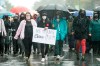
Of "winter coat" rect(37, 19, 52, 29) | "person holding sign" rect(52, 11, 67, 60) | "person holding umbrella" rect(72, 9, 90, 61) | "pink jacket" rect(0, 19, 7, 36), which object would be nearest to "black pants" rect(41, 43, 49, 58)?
"person holding sign" rect(52, 11, 67, 60)

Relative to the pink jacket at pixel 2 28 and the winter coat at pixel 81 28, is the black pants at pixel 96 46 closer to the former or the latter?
the winter coat at pixel 81 28

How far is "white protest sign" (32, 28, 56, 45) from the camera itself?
622 inches

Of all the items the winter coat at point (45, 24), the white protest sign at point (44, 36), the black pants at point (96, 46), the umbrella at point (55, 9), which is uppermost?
the umbrella at point (55, 9)

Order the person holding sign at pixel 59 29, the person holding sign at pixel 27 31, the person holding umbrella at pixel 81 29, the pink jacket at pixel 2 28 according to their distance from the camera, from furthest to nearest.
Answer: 1. the pink jacket at pixel 2 28
2. the person holding sign at pixel 59 29
3. the person holding umbrella at pixel 81 29
4. the person holding sign at pixel 27 31

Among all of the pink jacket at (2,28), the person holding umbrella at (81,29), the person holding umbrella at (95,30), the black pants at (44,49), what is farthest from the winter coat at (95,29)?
the pink jacket at (2,28)

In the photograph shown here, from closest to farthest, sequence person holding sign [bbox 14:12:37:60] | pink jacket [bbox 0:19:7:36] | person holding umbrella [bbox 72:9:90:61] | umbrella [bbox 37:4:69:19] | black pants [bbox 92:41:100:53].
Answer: person holding sign [bbox 14:12:37:60]
person holding umbrella [bbox 72:9:90:61]
umbrella [bbox 37:4:69:19]
pink jacket [bbox 0:19:7:36]
black pants [bbox 92:41:100:53]

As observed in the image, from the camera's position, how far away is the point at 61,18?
16078mm

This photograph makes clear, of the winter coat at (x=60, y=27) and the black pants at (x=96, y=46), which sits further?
the black pants at (x=96, y=46)

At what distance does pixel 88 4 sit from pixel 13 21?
70.4m

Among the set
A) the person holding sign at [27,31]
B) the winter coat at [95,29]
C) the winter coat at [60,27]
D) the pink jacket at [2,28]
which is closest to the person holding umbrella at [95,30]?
the winter coat at [95,29]

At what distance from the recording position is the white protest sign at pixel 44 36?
51.8ft

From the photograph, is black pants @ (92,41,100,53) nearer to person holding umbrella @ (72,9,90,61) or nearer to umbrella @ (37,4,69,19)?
umbrella @ (37,4,69,19)

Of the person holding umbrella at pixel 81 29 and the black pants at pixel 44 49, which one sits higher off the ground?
the person holding umbrella at pixel 81 29

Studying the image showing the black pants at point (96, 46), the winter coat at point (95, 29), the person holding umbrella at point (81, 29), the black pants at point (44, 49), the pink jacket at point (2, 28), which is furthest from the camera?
the black pants at point (96, 46)
